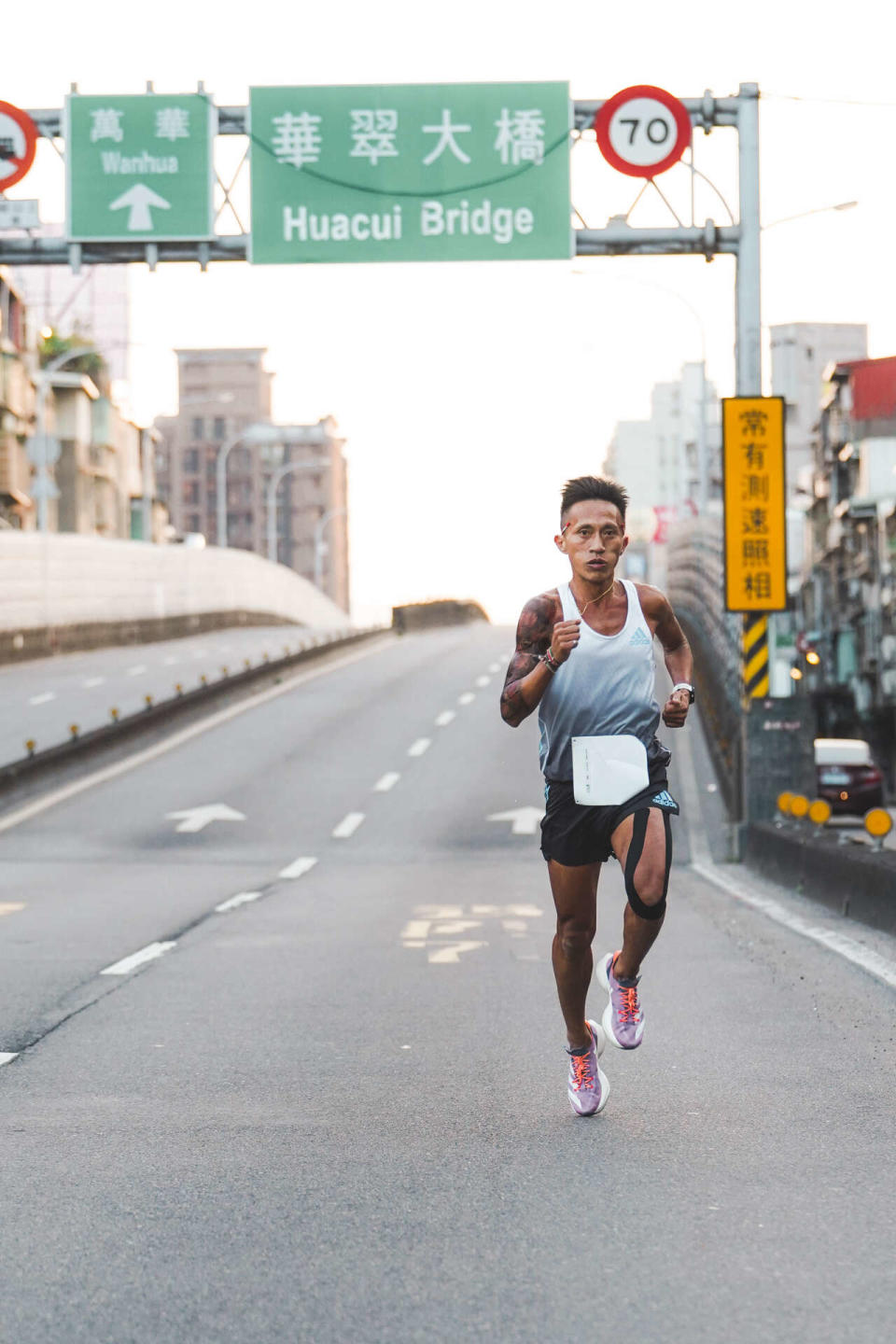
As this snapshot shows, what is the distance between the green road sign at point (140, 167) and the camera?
2377 centimetres

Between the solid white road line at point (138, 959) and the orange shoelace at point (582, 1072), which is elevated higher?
the orange shoelace at point (582, 1072)

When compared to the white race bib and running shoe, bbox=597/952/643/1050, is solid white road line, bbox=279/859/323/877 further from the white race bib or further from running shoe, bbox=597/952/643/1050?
the white race bib

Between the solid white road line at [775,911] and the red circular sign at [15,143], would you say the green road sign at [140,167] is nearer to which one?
the red circular sign at [15,143]

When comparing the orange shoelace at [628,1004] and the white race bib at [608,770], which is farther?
the orange shoelace at [628,1004]

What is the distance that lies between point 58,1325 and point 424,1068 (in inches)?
139

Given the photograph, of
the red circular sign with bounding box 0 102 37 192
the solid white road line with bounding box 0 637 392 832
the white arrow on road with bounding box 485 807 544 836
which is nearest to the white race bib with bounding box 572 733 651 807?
the white arrow on road with bounding box 485 807 544 836

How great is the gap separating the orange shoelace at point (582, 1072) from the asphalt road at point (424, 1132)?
0.46 ft

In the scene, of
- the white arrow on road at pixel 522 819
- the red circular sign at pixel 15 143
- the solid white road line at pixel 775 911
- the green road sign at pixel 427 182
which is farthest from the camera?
the white arrow on road at pixel 522 819

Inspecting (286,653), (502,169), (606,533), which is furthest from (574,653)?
(286,653)

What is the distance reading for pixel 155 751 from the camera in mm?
32844

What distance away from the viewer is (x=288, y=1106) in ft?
22.9

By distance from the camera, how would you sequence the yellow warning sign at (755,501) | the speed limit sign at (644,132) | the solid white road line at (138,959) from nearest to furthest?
the solid white road line at (138,959) → the yellow warning sign at (755,501) → the speed limit sign at (644,132)

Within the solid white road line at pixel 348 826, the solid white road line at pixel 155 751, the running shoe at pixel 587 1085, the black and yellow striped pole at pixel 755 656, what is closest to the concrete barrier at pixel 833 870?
the black and yellow striped pole at pixel 755 656

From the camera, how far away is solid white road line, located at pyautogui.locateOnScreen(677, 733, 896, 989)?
1102 centimetres
